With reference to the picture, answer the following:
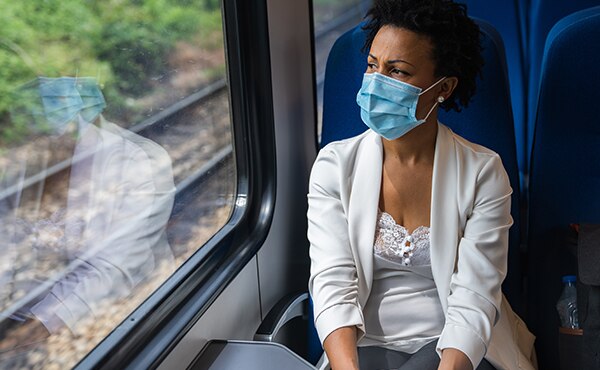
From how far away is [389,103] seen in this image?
151cm

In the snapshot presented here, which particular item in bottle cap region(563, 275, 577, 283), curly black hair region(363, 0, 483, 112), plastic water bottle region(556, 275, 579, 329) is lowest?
plastic water bottle region(556, 275, 579, 329)

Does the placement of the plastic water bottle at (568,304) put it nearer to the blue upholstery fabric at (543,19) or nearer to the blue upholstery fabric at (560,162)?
the blue upholstery fabric at (560,162)

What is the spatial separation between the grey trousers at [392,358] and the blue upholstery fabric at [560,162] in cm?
37

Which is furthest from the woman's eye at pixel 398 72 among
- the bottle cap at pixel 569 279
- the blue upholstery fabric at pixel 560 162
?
the bottle cap at pixel 569 279

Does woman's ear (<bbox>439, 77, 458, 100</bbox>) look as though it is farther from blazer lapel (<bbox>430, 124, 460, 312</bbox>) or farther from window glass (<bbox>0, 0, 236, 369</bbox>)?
window glass (<bbox>0, 0, 236, 369</bbox>)

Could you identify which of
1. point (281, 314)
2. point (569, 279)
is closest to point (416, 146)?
point (569, 279)

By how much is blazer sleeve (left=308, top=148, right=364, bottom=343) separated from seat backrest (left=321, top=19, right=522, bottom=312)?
38 cm

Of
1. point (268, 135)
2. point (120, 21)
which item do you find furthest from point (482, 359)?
point (120, 21)

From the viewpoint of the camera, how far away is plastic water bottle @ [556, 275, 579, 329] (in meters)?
1.77

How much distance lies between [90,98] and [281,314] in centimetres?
87

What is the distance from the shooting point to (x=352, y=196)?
1.59 meters

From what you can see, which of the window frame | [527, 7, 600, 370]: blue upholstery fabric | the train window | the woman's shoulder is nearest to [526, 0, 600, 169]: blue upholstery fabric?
[527, 7, 600, 370]: blue upholstery fabric

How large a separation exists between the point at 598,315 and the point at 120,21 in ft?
4.22

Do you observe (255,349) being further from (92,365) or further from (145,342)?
(92,365)
